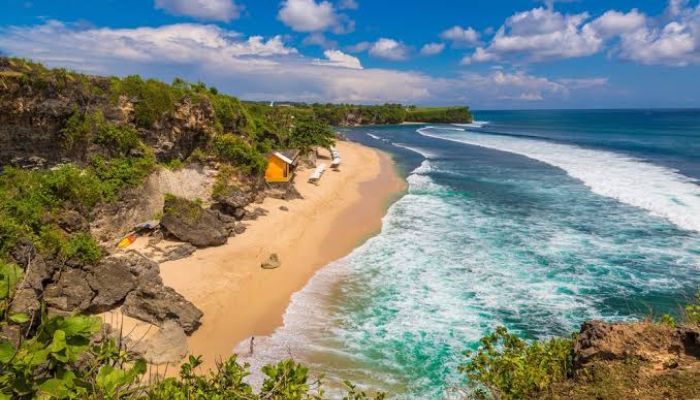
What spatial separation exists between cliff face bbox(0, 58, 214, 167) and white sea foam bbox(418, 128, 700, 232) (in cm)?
3399

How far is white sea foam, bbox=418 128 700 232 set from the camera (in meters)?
30.7

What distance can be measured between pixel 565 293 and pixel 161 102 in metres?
23.5

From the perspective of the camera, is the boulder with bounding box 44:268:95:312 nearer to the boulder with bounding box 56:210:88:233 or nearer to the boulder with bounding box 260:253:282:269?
the boulder with bounding box 56:210:88:233

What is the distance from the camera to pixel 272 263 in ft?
68.5

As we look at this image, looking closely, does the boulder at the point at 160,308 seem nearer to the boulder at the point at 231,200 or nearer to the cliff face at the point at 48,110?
the cliff face at the point at 48,110

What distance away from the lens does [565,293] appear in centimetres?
1870

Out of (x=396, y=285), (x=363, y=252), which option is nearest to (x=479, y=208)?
(x=363, y=252)

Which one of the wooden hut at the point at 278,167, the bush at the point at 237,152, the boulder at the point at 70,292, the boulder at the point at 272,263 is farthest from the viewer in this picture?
the wooden hut at the point at 278,167

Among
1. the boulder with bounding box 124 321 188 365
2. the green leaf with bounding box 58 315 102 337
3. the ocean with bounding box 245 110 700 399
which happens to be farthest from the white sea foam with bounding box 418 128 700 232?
the green leaf with bounding box 58 315 102 337

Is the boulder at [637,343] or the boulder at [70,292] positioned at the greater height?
the boulder at [637,343]

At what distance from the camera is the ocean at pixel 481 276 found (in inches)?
578

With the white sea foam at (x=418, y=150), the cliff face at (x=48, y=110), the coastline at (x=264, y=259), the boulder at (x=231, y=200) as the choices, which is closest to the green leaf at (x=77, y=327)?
the coastline at (x=264, y=259)

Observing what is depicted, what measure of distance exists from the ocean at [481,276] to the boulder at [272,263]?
2.11m

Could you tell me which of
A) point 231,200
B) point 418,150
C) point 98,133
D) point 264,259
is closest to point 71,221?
point 98,133
